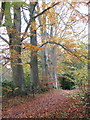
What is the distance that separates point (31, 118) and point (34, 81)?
5692mm

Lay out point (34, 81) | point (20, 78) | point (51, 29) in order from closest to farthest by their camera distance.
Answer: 1. point (20, 78)
2. point (34, 81)
3. point (51, 29)

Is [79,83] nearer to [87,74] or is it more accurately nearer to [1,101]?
[87,74]

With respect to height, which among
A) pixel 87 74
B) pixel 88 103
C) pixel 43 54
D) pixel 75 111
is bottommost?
pixel 75 111

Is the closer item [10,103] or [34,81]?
[10,103]

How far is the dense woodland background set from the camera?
6420 millimetres

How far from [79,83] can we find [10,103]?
4904 millimetres

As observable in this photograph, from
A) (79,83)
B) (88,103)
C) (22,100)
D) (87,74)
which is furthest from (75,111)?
(22,100)

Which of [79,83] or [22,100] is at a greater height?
[79,83]

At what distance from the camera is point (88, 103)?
166 inches

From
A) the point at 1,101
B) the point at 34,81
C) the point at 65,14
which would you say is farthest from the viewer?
the point at 65,14

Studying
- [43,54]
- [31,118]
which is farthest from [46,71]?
[31,118]

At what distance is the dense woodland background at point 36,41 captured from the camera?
6420 millimetres

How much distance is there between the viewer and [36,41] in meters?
10.9

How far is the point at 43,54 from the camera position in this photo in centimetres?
1255
